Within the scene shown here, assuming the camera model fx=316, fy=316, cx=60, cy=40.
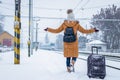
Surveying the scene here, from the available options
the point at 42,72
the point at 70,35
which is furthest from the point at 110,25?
the point at 42,72

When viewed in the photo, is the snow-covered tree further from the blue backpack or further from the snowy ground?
the blue backpack

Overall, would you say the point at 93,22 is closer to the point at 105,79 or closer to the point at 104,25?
the point at 104,25

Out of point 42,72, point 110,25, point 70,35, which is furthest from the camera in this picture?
point 110,25

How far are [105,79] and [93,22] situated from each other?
73.9m

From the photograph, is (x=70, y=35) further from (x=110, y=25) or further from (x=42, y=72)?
(x=110, y=25)

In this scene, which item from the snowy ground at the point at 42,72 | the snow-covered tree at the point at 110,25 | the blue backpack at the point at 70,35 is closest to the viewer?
the snowy ground at the point at 42,72

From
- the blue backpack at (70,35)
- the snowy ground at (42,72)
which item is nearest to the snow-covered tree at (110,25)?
the snowy ground at (42,72)

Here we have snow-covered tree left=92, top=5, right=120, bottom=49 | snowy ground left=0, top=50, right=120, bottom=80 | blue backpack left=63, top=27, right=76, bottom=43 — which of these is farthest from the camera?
snow-covered tree left=92, top=5, right=120, bottom=49

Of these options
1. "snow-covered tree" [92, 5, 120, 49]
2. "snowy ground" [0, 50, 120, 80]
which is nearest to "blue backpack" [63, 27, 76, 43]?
"snowy ground" [0, 50, 120, 80]

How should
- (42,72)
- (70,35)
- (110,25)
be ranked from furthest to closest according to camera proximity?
1. (110,25)
2. (70,35)
3. (42,72)

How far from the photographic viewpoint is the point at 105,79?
866 cm

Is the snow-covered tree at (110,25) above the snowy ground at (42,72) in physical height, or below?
above

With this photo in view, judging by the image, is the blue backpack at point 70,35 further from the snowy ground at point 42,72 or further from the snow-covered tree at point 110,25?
the snow-covered tree at point 110,25

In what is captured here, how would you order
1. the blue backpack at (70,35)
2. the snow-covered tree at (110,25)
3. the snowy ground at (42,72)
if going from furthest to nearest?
1. the snow-covered tree at (110,25)
2. the blue backpack at (70,35)
3. the snowy ground at (42,72)
